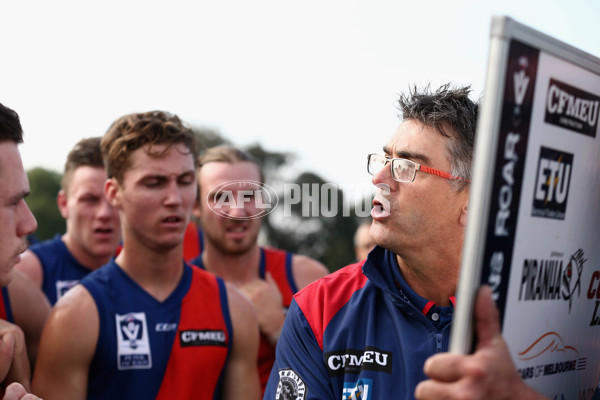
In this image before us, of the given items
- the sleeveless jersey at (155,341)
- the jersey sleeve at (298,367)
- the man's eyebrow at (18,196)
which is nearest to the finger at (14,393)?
the man's eyebrow at (18,196)

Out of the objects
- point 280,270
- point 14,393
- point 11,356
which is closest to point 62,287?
point 280,270

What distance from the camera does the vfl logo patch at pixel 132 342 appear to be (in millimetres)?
3635

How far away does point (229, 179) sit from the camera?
546 centimetres

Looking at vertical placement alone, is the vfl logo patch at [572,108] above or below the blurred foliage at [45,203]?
above

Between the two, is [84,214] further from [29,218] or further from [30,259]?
[29,218]

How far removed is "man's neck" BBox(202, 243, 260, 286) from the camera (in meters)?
5.45

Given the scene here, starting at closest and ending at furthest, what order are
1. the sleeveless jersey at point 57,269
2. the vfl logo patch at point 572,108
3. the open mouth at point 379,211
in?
the vfl logo patch at point 572,108 < the open mouth at point 379,211 < the sleeveless jersey at point 57,269

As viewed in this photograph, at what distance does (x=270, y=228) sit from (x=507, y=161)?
187ft

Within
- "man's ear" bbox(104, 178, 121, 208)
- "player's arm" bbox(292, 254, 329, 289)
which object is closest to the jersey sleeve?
"man's ear" bbox(104, 178, 121, 208)

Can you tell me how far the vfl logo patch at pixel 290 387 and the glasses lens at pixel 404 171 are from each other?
1.07 m

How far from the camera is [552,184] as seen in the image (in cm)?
187

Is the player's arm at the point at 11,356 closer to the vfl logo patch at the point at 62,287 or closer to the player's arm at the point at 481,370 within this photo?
the player's arm at the point at 481,370

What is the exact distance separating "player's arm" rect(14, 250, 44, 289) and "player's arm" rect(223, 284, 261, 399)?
87.4 inches

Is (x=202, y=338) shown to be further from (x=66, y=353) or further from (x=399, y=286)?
(x=399, y=286)
